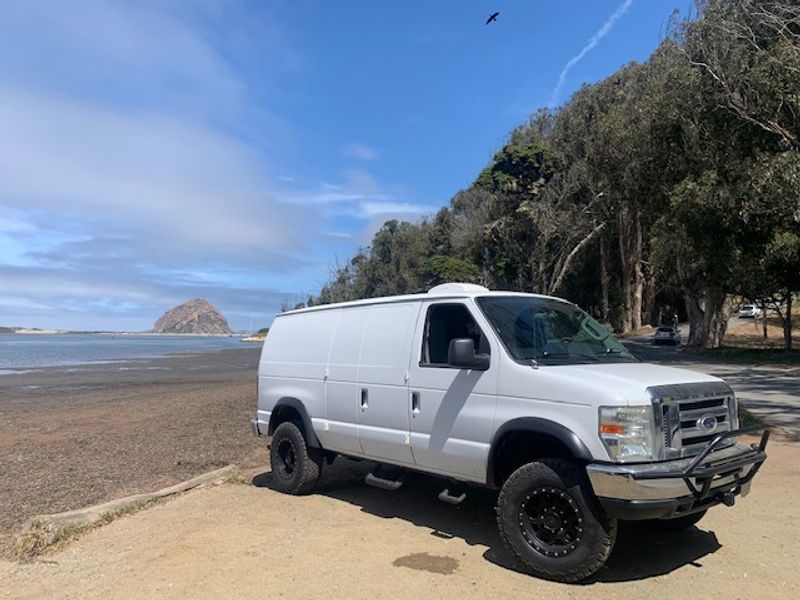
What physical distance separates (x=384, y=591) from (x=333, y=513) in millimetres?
2226

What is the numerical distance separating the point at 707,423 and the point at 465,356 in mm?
1919

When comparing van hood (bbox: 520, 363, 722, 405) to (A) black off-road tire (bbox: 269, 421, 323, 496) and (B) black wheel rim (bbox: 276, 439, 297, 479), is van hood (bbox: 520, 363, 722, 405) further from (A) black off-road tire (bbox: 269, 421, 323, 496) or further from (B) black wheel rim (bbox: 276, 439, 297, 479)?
(B) black wheel rim (bbox: 276, 439, 297, 479)

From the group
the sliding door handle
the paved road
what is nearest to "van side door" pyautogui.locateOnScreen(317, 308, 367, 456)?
the sliding door handle

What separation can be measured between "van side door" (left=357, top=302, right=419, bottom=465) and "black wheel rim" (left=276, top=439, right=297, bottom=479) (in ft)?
4.80

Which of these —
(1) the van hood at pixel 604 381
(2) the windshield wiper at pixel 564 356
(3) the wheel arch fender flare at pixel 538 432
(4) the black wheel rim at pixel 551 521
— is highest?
(2) the windshield wiper at pixel 564 356

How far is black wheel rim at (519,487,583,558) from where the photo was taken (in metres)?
4.94

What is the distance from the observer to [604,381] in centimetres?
495

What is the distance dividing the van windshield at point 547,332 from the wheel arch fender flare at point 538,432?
558 mm

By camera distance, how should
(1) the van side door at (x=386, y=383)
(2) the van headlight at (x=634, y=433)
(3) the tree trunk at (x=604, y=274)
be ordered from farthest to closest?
(3) the tree trunk at (x=604, y=274) → (1) the van side door at (x=386, y=383) → (2) the van headlight at (x=634, y=433)

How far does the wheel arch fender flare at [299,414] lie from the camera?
7586mm

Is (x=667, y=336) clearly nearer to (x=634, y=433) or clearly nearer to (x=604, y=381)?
(x=604, y=381)

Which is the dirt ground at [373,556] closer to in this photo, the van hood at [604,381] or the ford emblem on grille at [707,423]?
the ford emblem on grille at [707,423]

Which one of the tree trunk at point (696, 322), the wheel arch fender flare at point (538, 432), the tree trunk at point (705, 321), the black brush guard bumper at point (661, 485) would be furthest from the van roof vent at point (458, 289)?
the tree trunk at point (696, 322)

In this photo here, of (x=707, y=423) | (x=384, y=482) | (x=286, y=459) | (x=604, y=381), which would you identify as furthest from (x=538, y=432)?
(x=286, y=459)
